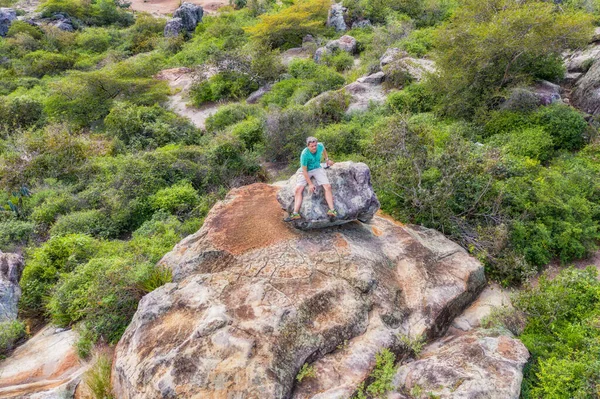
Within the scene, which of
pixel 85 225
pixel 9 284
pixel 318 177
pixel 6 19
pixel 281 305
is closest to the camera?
pixel 281 305

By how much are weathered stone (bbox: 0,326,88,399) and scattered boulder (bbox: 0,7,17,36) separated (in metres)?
41.2

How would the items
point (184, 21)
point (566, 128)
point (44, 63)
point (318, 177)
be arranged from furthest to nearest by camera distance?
point (184, 21), point (44, 63), point (566, 128), point (318, 177)

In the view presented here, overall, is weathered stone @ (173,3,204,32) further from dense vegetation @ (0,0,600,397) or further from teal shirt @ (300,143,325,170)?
teal shirt @ (300,143,325,170)

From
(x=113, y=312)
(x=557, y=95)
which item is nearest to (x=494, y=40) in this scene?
(x=557, y=95)

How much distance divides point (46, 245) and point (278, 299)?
22.2 ft

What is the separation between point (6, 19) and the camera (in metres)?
35.4

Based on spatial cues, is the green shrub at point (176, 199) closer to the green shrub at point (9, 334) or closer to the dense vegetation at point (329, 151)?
the dense vegetation at point (329, 151)

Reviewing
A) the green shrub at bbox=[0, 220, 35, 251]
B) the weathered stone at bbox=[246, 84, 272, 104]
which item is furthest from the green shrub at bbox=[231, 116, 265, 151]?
the green shrub at bbox=[0, 220, 35, 251]

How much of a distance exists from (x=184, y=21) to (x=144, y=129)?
25.1 meters

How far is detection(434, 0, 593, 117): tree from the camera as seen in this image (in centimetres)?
1219

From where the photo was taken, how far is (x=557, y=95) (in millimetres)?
13242

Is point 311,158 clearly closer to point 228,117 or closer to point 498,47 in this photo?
point 498,47

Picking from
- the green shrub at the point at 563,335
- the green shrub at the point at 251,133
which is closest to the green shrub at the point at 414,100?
the green shrub at the point at 251,133

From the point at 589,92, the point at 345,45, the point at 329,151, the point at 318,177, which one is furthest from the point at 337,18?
the point at 318,177
